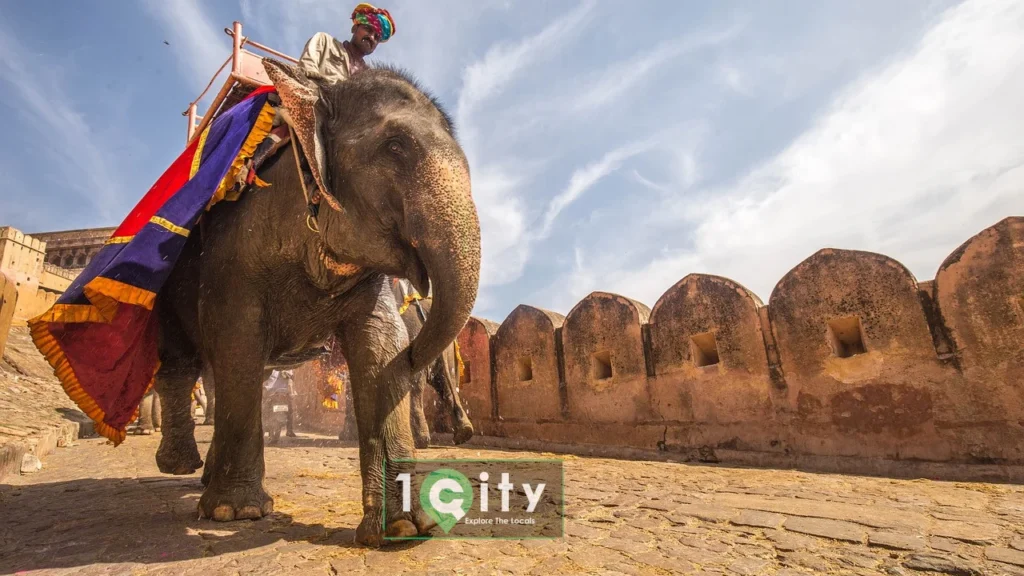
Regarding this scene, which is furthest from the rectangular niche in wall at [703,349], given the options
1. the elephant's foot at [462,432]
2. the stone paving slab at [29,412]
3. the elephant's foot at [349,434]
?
the elephant's foot at [349,434]

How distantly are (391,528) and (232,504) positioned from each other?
3.18 ft

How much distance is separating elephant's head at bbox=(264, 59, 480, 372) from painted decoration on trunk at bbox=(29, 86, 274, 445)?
0.49 metres

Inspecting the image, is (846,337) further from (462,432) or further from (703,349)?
(462,432)

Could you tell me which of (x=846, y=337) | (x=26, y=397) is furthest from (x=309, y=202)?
(x=26, y=397)

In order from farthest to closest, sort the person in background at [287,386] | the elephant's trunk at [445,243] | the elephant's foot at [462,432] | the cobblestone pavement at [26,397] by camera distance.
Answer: the person in background at [287,386]
the cobblestone pavement at [26,397]
the elephant's foot at [462,432]
the elephant's trunk at [445,243]

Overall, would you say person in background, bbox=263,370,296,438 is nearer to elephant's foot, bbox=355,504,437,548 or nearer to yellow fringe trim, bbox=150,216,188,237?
yellow fringe trim, bbox=150,216,188,237

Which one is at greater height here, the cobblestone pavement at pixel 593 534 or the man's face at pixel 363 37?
the man's face at pixel 363 37

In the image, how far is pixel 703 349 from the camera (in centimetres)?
776

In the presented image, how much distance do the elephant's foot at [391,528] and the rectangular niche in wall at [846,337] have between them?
242 inches

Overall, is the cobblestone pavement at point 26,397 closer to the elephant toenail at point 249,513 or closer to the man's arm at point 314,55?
the elephant toenail at point 249,513

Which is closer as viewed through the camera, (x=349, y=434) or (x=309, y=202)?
(x=309, y=202)

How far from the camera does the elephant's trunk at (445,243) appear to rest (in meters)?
2.16

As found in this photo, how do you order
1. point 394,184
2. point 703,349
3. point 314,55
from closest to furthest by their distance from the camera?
point 394,184 < point 314,55 < point 703,349

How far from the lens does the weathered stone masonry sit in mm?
5438
